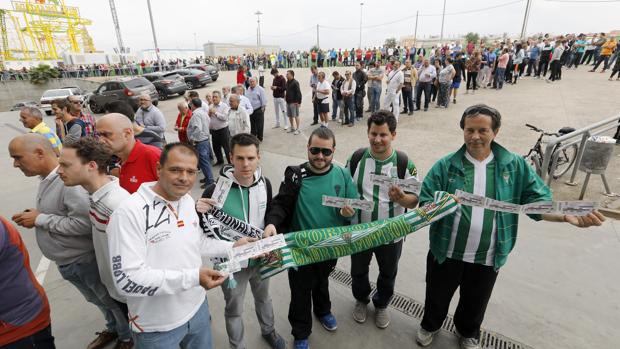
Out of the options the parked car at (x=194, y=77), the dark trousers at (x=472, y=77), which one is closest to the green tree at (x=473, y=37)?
the dark trousers at (x=472, y=77)

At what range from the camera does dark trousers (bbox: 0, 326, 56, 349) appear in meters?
1.94

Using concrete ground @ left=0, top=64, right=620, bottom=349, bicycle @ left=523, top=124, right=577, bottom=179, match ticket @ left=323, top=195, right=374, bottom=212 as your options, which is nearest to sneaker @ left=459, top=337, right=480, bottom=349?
concrete ground @ left=0, top=64, right=620, bottom=349

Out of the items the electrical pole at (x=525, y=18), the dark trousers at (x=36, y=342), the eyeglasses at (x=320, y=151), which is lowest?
the dark trousers at (x=36, y=342)

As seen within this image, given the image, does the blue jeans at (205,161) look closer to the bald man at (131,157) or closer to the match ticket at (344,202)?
the bald man at (131,157)

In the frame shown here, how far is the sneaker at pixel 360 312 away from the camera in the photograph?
3.09 m

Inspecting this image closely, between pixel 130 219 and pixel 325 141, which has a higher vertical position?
pixel 325 141

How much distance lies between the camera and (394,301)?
3365mm

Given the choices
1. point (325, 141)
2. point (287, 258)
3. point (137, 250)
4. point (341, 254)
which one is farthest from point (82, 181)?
point (341, 254)

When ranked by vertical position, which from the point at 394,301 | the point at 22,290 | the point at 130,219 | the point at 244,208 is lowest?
the point at 394,301

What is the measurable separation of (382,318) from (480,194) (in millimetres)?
1606

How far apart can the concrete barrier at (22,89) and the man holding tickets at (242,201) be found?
35148mm

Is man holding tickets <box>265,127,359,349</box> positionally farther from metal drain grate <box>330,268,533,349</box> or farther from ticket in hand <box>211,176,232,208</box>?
metal drain grate <box>330,268,533,349</box>

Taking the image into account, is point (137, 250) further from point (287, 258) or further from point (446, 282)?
point (446, 282)

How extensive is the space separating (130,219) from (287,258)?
1.12 meters
